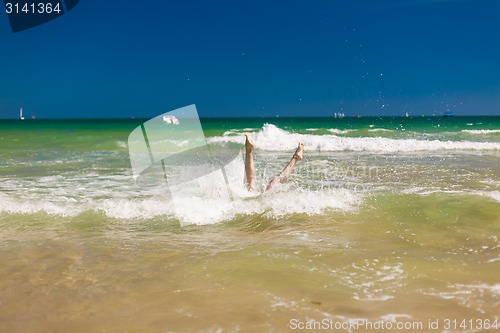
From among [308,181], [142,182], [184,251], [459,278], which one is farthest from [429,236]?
[142,182]

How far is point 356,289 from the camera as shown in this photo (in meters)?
3.18

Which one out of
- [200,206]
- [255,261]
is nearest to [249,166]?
[200,206]

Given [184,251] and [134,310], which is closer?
[134,310]

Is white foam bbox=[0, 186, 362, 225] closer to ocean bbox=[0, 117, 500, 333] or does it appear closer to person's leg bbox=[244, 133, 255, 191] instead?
ocean bbox=[0, 117, 500, 333]

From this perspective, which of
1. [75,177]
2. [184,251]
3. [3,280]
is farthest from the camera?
[75,177]

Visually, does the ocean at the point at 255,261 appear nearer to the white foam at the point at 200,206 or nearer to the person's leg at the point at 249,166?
the white foam at the point at 200,206

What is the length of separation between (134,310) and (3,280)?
1.35 meters

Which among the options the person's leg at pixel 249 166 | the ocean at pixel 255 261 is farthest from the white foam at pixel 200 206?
the person's leg at pixel 249 166

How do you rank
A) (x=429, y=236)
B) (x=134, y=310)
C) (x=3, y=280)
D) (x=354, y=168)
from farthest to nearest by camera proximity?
(x=354, y=168)
(x=429, y=236)
(x=3, y=280)
(x=134, y=310)

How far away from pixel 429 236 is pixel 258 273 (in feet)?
7.24

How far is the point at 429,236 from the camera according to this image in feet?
15.1

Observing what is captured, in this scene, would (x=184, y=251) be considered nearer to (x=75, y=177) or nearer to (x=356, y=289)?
(x=356, y=289)

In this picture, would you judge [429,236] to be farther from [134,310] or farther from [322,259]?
[134,310]

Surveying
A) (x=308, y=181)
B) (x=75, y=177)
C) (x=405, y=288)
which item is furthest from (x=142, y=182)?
(x=405, y=288)
